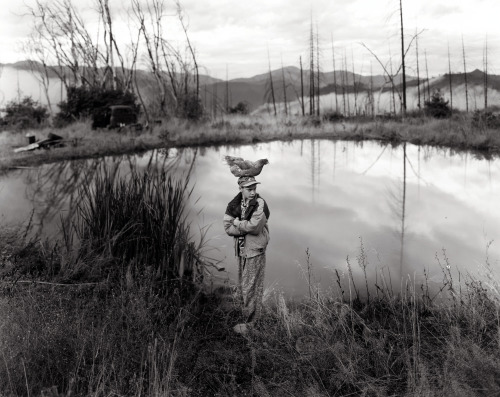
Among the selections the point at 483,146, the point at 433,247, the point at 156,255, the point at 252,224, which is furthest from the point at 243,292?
the point at 483,146

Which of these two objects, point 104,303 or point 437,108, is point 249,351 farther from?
point 437,108

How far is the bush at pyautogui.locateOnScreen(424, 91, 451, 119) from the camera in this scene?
24.5 meters

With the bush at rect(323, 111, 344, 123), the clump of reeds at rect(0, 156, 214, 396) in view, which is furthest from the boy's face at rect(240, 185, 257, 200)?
the bush at rect(323, 111, 344, 123)

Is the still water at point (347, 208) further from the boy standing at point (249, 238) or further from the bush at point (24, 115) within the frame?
the bush at point (24, 115)

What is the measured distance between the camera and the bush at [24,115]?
73.2 feet

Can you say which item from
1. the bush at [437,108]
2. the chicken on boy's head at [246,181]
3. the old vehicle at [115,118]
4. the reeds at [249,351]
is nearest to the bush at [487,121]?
the bush at [437,108]

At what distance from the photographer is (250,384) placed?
124 inches

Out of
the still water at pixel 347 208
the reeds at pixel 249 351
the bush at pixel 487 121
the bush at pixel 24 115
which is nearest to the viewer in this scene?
the reeds at pixel 249 351

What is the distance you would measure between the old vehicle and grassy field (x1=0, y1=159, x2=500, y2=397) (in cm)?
1577

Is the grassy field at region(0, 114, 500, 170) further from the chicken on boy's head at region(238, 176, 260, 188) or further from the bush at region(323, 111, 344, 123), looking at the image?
the chicken on boy's head at region(238, 176, 260, 188)

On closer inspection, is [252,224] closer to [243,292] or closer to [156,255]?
[243,292]

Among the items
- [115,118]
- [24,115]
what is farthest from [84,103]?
[24,115]

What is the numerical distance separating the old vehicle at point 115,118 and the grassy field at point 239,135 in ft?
2.48

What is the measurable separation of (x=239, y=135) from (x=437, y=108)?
11.1 meters
